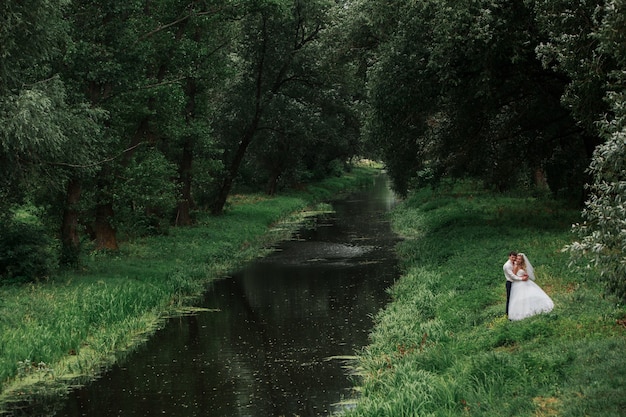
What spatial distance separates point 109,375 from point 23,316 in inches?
131

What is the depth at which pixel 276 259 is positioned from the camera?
33156 millimetres

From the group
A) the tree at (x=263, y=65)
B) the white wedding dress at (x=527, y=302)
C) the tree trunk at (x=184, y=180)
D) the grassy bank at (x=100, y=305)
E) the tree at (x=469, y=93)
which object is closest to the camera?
the white wedding dress at (x=527, y=302)

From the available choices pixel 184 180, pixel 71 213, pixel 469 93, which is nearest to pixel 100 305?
pixel 71 213

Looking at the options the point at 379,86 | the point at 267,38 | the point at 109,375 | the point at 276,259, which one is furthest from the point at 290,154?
the point at 109,375

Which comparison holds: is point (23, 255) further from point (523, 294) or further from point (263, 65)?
point (263, 65)

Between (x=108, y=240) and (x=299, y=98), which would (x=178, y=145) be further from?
(x=299, y=98)

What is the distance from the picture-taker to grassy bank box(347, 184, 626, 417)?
11227mm

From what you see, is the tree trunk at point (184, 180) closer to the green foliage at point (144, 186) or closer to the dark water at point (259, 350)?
the green foliage at point (144, 186)

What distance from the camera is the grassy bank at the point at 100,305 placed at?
1629 centimetres

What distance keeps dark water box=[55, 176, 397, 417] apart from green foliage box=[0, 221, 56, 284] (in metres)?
4.28

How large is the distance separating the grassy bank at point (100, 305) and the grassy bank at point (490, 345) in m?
6.48

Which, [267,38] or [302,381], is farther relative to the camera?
[267,38]

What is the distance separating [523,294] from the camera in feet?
51.2

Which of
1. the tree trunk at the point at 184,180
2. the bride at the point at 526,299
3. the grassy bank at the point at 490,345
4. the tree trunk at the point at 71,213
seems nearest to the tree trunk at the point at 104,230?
the tree trunk at the point at 71,213
